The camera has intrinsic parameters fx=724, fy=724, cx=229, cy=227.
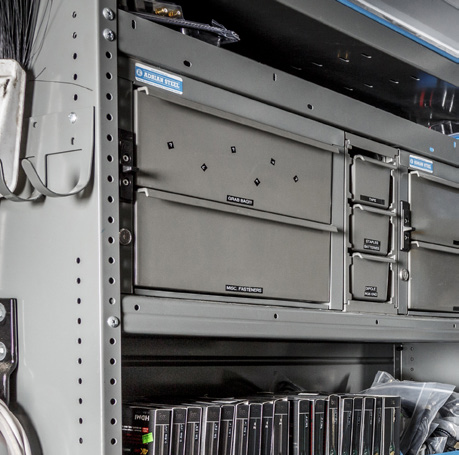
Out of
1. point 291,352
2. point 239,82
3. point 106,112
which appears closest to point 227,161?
point 239,82

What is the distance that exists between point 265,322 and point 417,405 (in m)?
0.78

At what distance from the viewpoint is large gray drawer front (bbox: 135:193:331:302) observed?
134 cm

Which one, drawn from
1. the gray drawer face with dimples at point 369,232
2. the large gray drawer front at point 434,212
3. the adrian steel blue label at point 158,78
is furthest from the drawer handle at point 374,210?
the adrian steel blue label at point 158,78

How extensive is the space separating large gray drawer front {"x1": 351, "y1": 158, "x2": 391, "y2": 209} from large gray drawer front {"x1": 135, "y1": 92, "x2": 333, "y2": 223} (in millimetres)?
121

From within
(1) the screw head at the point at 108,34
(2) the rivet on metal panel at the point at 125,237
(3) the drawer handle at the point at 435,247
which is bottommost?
(3) the drawer handle at the point at 435,247

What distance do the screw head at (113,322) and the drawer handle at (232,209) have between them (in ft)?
0.79

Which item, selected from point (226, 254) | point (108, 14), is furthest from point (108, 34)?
point (226, 254)

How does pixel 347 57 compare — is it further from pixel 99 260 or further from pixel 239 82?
pixel 99 260

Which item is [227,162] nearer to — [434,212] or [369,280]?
[369,280]

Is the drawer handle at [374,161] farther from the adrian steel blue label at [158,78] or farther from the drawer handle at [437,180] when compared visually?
the adrian steel blue label at [158,78]

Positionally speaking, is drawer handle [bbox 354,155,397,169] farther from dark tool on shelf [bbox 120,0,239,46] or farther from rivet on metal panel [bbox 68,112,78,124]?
rivet on metal panel [bbox 68,112,78,124]

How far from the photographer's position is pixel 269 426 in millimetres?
1593

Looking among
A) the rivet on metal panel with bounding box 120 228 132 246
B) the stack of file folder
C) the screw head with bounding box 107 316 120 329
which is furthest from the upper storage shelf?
the stack of file folder

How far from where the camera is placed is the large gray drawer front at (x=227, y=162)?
4.48 ft
